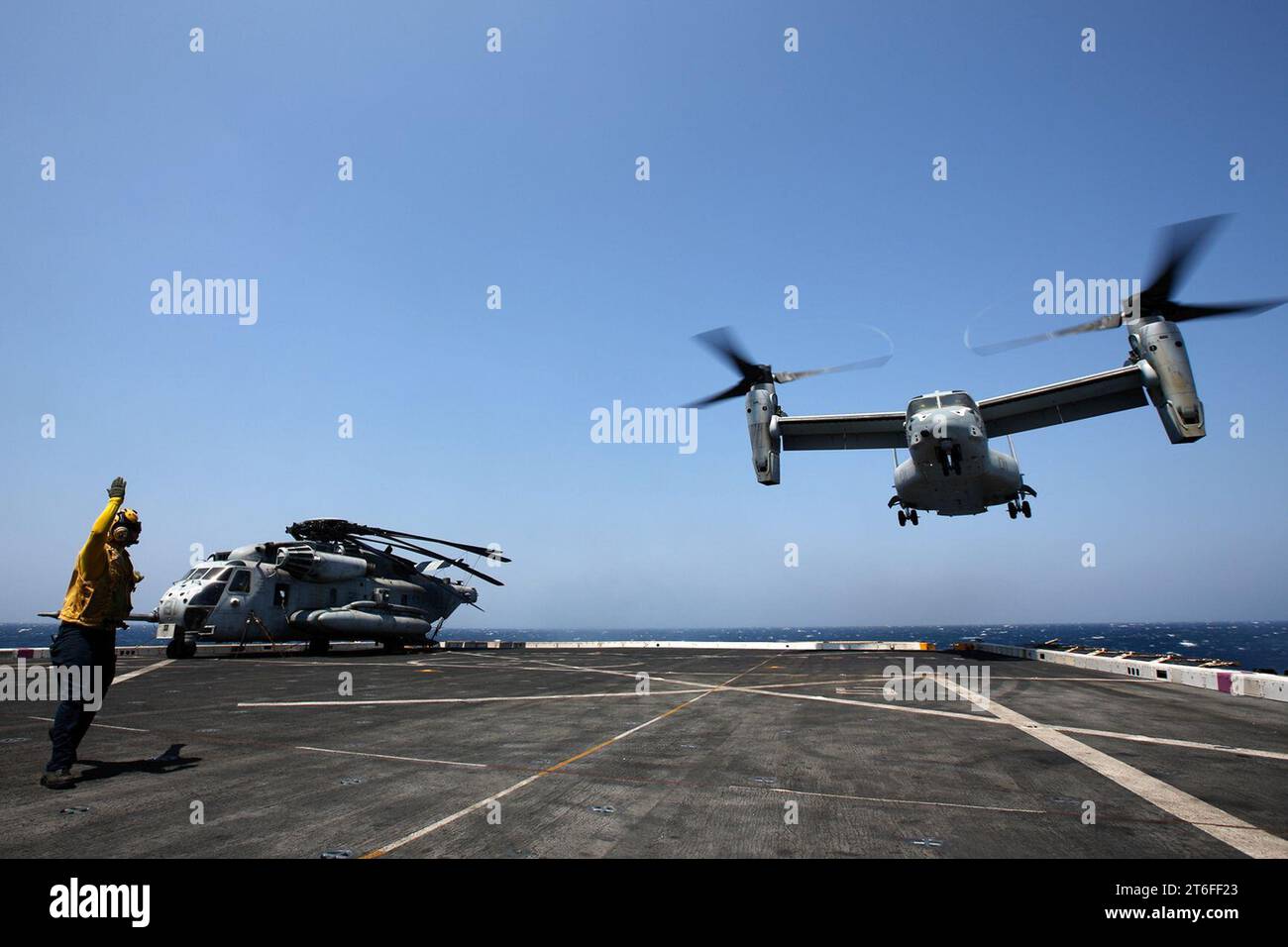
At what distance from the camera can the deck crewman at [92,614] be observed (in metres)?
6.46

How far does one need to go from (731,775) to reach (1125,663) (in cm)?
1990

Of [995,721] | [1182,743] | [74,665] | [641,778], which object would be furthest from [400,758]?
[1182,743]

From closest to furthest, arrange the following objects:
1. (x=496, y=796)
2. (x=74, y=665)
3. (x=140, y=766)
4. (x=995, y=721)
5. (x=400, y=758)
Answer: (x=496, y=796), (x=74, y=665), (x=140, y=766), (x=400, y=758), (x=995, y=721)

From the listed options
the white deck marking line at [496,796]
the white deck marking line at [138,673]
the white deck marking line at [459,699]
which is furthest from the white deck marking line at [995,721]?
the white deck marking line at [138,673]

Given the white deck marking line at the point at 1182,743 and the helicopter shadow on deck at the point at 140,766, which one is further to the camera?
the white deck marking line at the point at 1182,743

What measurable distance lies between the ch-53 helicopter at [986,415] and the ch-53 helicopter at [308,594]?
1623cm

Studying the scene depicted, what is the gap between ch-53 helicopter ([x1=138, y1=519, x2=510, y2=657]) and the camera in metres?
27.7

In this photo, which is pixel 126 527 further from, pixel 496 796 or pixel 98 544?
pixel 496 796

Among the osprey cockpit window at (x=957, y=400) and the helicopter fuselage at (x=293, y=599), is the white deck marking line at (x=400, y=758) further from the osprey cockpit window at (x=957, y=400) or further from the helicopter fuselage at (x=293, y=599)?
the osprey cockpit window at (x=957, y=400)

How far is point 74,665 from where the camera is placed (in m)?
6.77

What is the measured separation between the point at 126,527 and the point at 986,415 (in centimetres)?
3339

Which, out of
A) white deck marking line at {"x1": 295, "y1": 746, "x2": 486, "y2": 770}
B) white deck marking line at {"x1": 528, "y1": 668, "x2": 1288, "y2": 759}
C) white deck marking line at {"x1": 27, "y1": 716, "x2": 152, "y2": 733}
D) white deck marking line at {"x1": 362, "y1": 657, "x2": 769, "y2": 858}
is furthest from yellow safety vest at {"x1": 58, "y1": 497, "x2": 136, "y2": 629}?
white deck marking line at {"x1": 528, "y1": 668, "x2": 1288, "y2": 759}

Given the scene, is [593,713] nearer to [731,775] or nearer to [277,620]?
[731,775]
